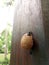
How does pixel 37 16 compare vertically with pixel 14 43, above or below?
above

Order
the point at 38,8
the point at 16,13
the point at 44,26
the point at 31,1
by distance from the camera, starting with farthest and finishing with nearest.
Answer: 1. the point at 16,13
2. the point at 31,1
3. the point at 38,8
4. the point at 44,26

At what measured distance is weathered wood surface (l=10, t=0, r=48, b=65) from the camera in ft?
5.55

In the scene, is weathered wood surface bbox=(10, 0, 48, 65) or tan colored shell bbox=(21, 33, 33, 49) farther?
tan colored shell bbox=(21, 33, 33, 49)

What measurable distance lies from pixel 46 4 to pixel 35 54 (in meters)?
0.64

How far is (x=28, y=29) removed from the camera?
2051 mm

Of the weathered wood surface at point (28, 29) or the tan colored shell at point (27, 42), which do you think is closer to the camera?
the weathered wood surface at point (28, 29)

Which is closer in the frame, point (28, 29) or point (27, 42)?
point (27, 42)

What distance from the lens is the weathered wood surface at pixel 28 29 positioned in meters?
1.69

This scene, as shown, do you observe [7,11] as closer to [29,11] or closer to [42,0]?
[29,11]

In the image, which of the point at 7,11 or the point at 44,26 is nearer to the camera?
the point at 44,26

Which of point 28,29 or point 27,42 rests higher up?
point 28,29

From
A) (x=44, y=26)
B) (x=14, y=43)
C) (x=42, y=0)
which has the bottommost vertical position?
(x=14, y=43)

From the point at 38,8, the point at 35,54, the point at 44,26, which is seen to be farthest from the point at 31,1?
the point at 35,54

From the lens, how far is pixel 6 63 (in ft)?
10.8
